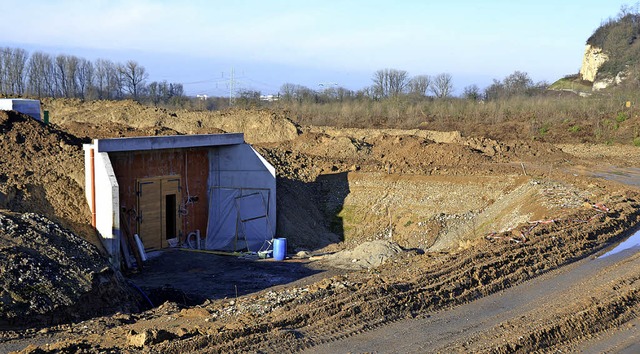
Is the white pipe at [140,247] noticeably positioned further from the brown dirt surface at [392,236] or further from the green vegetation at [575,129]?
the green vegetation at [575,129]

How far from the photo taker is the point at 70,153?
21.6 m

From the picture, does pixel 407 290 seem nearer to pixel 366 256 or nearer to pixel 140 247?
pixel 366 256

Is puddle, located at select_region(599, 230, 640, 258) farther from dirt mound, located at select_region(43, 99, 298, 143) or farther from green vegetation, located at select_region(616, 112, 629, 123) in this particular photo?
dirt mound, located at select_region(43, 99, 298, 143)

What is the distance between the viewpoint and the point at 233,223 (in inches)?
960

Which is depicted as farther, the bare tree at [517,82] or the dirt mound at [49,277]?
the bare tree at [517,82]

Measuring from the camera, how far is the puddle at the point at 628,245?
1627 centimetres

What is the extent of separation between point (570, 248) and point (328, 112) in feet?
136

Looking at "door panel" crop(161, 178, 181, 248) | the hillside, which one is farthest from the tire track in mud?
the hillside

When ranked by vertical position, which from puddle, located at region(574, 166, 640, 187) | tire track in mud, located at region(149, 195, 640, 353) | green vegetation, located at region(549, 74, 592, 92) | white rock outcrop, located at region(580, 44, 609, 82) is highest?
white rock outcrop, located at region(580, 44, 609, 82)

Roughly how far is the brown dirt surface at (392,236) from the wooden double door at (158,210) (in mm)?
1821

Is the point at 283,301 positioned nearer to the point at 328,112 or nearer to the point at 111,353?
the point at 111,353

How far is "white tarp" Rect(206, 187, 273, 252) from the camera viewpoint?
2428 cm

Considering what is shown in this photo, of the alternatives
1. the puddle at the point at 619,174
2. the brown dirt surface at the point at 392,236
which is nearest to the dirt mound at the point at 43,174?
the brown dirt surface at the point at 392,236

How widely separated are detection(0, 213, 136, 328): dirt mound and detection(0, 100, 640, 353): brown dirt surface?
0.47m
